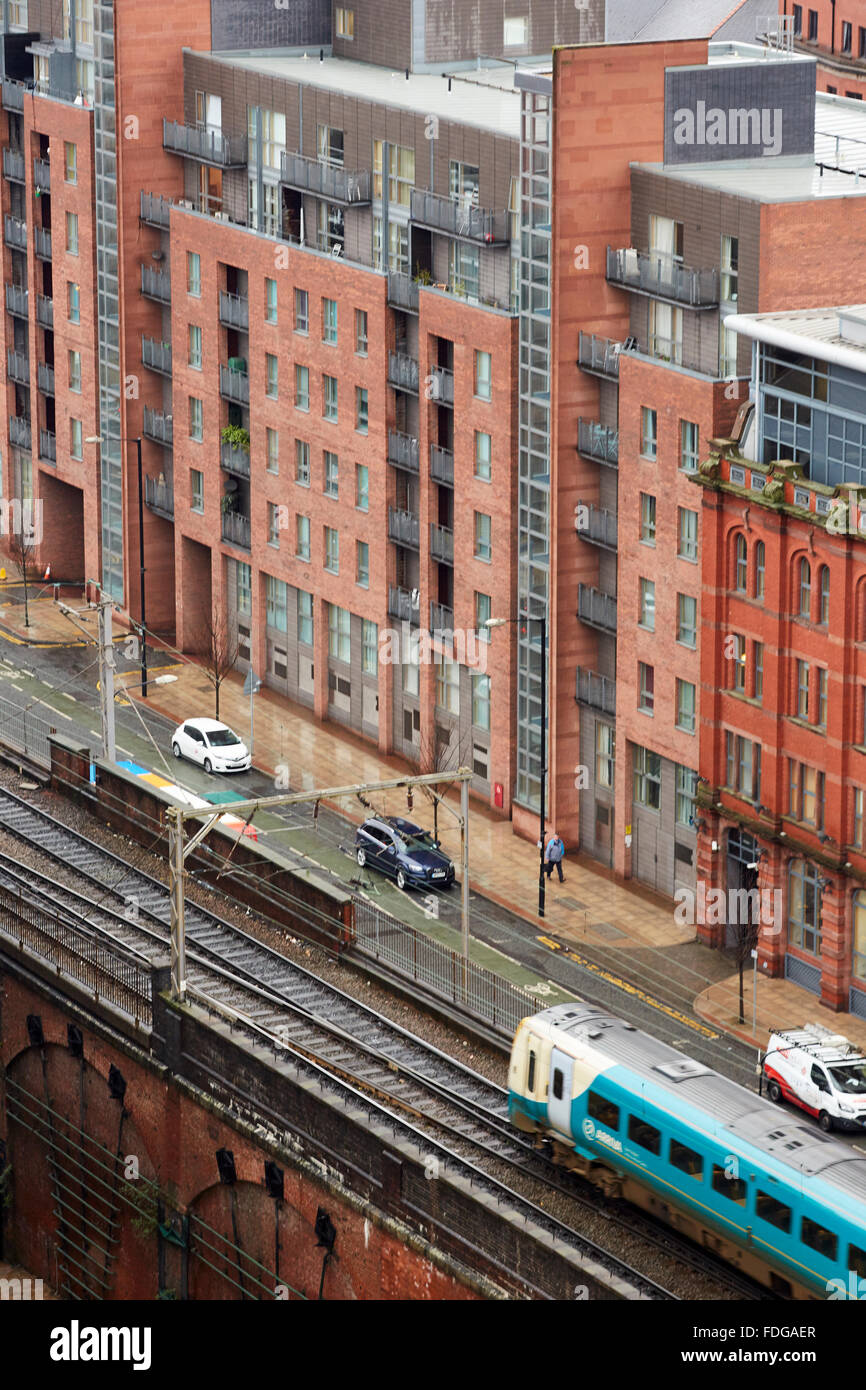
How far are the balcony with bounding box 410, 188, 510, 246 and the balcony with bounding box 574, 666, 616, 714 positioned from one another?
1393 centimetres

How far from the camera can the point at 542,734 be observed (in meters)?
88.6

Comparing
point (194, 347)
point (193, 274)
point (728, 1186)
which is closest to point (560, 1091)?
point (728, 1186)

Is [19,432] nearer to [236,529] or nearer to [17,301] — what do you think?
[17,301]

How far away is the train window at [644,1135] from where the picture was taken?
6203cm

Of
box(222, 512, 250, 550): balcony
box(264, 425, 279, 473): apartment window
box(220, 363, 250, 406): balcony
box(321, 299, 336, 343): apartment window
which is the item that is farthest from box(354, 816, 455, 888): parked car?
box(220, 363, 250, 406): balcony

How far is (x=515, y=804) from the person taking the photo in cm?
9438

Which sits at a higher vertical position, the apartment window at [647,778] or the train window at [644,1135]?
the train window at [644,1135]

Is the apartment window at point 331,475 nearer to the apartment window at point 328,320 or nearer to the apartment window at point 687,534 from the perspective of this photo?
the apartment window at point 328,320

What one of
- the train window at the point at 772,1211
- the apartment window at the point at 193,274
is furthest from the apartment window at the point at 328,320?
the train window at the point at 772,1211

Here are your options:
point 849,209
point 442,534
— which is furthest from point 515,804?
point 849,209

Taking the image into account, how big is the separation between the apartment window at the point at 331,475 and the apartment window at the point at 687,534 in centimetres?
1938

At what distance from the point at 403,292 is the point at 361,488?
24.9 ft

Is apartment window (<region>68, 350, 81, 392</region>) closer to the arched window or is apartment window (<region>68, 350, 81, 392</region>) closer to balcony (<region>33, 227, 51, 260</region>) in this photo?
balcony (<region>33, 227, 51, 260</region>)

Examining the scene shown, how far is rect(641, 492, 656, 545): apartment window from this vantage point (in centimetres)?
8750
